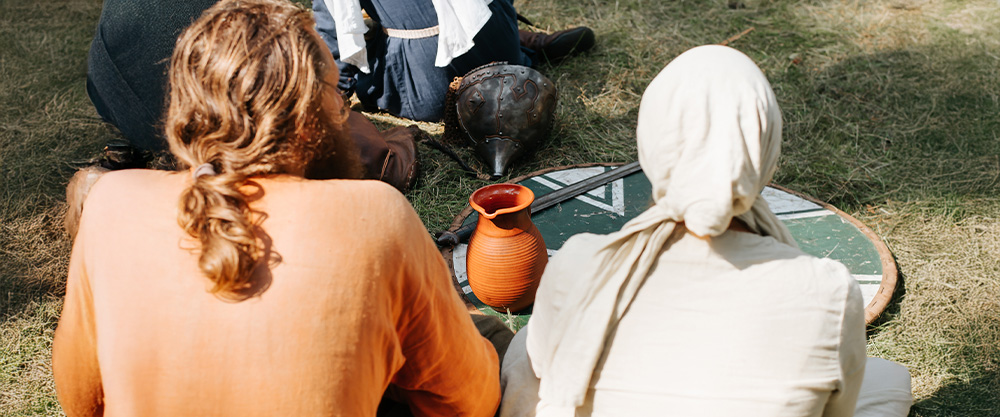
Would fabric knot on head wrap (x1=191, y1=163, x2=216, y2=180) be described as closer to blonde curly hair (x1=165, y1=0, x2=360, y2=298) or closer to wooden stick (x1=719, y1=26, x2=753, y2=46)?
blonde curly hair (x1=165, y1=0, x2=360, y2=298)

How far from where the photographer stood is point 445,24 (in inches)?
159

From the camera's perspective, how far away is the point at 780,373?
1.45 m

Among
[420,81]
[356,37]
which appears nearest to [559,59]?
[420,81]

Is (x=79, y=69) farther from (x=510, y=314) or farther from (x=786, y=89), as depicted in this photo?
(x=786, y=89)

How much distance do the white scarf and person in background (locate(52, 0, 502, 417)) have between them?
8.58 feet

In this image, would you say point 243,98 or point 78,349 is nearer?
point 243,98

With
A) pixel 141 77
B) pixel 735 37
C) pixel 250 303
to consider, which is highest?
pixel 250 303

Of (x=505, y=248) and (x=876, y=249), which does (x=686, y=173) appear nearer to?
(x=505, y=248)

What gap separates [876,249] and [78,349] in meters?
2.95

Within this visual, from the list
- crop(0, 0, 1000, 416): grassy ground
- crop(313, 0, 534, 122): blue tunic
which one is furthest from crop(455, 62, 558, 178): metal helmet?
crop(313, 0, 534, 122): blue tunic

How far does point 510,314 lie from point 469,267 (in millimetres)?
255

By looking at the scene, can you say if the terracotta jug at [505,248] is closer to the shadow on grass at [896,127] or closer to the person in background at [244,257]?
the person in background at [244,257]

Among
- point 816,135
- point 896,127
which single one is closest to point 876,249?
point 816,135

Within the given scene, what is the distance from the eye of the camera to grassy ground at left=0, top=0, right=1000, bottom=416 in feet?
9.11
